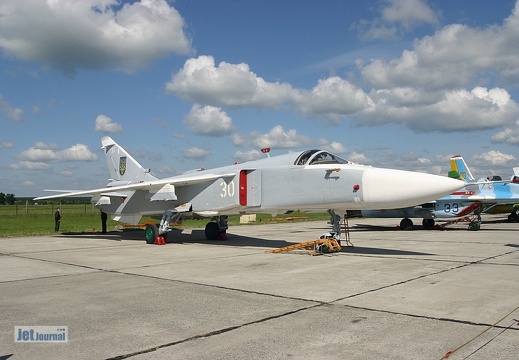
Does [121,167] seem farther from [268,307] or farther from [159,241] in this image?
[268,307]

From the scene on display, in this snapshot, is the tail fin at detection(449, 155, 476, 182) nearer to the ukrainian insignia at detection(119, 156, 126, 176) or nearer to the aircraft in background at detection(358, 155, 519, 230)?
the aircraft in background at detection(358, 155, 519, 230)

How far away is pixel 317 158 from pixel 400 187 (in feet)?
8.52


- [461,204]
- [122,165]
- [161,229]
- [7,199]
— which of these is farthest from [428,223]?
[7,199]

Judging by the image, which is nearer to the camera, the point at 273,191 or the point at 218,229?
the point at 273,191

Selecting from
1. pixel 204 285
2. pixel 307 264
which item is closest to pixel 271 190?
pixel 307 264

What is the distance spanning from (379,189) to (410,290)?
3.72 meters

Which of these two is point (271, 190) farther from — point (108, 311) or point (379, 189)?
point (108, 311)

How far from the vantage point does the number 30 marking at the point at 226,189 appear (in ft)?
44.5

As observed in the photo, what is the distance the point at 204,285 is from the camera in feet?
24.3

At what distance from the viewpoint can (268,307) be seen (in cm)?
580

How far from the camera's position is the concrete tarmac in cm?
422

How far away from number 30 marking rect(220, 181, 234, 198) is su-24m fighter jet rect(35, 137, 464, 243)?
0.03 metres

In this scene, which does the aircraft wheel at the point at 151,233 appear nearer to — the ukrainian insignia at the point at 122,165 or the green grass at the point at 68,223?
the ukrainian insignia at the point at 122,165

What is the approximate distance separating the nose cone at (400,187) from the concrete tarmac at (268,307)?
1.32 m
